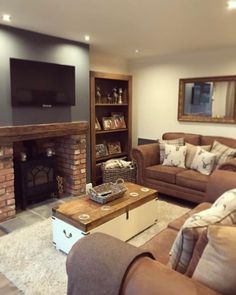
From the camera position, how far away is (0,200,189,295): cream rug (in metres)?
2.12

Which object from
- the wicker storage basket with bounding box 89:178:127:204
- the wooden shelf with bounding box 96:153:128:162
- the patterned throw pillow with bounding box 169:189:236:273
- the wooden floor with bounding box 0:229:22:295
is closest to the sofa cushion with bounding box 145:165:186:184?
the wooden shelf with bounding box 96:153:128:162

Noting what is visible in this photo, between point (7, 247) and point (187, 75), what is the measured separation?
382 cm

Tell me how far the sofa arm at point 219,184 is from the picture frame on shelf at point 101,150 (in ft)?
8.05

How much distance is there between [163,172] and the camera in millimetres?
3924

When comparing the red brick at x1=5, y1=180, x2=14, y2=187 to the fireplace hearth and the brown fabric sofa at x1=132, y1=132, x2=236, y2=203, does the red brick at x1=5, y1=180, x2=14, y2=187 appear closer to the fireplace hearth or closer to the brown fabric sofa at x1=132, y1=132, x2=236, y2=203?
the fireplace hearth

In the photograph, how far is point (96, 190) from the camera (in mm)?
2824

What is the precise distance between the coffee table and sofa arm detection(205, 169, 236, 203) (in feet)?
2.15

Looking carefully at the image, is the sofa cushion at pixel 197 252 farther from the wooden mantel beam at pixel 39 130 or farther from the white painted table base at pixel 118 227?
the wooden mantel beam at pixel 39 130

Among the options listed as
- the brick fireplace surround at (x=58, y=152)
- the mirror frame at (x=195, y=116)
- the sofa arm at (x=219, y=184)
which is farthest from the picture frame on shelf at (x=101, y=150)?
the sofa arm at (x=219, y=184)

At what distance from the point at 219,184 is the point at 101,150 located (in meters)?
2.63

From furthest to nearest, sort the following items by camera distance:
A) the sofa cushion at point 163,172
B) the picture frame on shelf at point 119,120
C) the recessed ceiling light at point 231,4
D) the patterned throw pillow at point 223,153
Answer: the picture frame on shelf at point 119,120, the sofa cushion at point 163,172, the patterned throw pillow at point 223,153, the recessed ceiling light at point 231,4

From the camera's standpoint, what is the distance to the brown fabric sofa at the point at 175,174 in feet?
11.8

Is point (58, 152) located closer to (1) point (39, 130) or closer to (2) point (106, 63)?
(1) point (39, 130)

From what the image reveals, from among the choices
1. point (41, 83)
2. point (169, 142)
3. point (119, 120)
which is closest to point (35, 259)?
point (41, 83)
